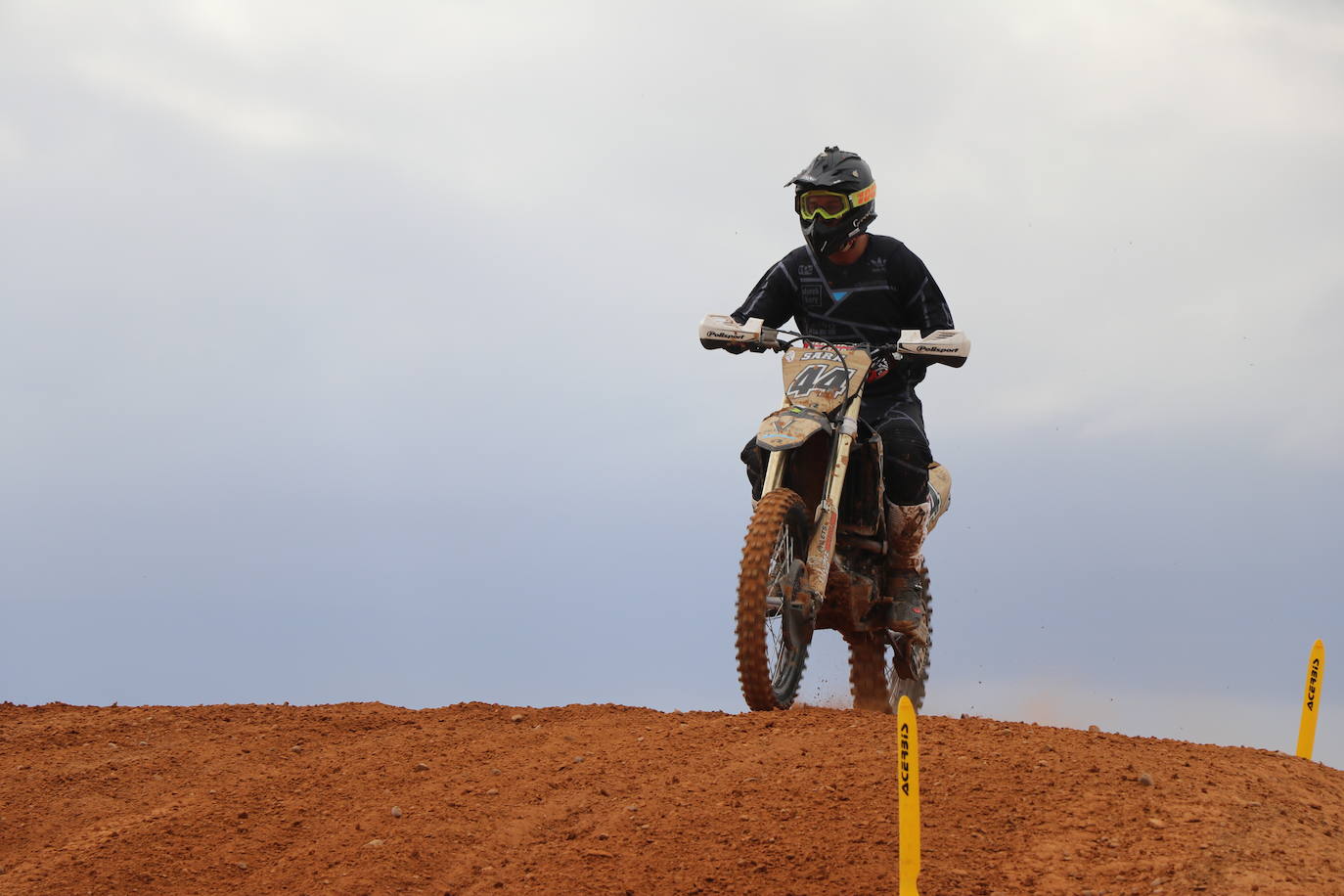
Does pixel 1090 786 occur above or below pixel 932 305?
below

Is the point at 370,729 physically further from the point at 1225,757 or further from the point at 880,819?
the point at 1225,757

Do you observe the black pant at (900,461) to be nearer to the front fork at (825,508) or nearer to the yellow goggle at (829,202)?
the front fork at (825,508)

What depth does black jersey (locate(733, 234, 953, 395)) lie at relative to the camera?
10047 mm

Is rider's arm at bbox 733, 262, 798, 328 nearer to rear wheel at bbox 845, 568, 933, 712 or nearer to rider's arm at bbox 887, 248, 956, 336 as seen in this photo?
rider's arm at bbox 887, 248, 956, 336

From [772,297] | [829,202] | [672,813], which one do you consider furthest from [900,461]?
[672,813]

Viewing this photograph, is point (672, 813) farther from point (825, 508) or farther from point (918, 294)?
point (918, 294)

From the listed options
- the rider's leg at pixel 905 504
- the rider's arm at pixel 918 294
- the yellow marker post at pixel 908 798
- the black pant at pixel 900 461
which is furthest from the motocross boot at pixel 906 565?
the yellow marker post at pixel 908 798

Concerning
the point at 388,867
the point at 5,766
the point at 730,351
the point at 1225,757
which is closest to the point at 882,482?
the point at 730,351

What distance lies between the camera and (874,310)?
10.1m

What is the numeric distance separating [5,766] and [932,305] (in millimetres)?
7231

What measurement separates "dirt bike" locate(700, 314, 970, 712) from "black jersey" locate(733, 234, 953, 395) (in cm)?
54

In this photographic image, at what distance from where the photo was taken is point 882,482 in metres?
9.36

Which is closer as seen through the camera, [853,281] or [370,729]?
[370,729]

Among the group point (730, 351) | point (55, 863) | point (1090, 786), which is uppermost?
point (730, 351)
